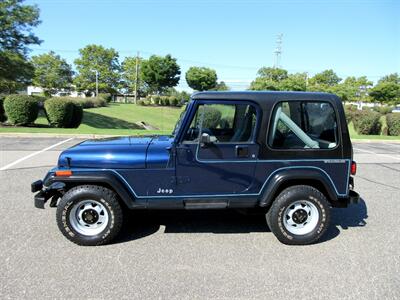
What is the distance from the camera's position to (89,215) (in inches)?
147

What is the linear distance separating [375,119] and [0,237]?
64.8 ft

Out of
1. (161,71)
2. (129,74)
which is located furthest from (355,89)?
(129,74)

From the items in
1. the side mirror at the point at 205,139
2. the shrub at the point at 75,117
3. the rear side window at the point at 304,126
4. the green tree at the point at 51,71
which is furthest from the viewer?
the green tree at the point at 51,71

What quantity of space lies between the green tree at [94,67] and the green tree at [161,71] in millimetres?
16235

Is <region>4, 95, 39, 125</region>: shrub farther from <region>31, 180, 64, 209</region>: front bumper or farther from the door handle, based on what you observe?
the door handle

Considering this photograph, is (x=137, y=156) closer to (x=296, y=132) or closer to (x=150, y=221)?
(x=150, y=221)

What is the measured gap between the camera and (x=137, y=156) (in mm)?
3705

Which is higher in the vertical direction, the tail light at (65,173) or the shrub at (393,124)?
the shrub at (393,124)

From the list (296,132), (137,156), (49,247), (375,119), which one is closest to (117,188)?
(137,156)

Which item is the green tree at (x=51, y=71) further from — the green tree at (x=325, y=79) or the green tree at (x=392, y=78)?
the green tree at (x=392, y=78)

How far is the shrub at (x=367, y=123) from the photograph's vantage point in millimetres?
18750

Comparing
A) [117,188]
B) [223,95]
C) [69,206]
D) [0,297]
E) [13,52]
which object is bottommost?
[0,297]

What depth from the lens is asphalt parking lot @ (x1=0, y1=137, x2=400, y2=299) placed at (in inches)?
114

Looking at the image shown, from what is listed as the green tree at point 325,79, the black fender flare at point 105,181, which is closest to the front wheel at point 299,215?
the black fender flare at point 105,181
